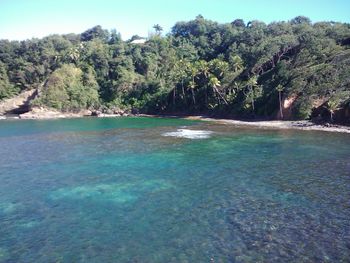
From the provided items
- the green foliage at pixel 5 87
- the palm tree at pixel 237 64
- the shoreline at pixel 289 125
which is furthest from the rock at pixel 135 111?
the green foliage at pixel 5 87

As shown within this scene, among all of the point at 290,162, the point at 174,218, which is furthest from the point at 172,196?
the point at 290,162

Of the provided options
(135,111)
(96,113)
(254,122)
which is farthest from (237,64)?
(96,113)

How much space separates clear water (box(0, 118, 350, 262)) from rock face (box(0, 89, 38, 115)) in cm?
7509

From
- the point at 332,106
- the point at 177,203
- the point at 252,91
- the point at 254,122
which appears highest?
the point at 252,91

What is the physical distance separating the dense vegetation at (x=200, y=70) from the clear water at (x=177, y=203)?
30847 mm

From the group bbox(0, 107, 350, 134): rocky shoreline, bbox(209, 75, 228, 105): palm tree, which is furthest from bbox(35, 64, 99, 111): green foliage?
bbox(209, 75, 228, 105): palm tree

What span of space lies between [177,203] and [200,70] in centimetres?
8080

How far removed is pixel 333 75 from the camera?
74562mm

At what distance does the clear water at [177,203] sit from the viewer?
19.9m

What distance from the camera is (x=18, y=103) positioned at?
12081 centimetres

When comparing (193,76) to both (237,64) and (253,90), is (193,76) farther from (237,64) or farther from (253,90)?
(253,90)

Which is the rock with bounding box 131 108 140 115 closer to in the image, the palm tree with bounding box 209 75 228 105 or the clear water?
the palm tree with bounding box 209 75 228 105

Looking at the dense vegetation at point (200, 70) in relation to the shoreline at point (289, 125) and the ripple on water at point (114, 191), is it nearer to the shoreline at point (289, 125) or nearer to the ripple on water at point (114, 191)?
→ the shoreline at point (289, 125)

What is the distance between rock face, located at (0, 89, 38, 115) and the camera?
4667 inches
